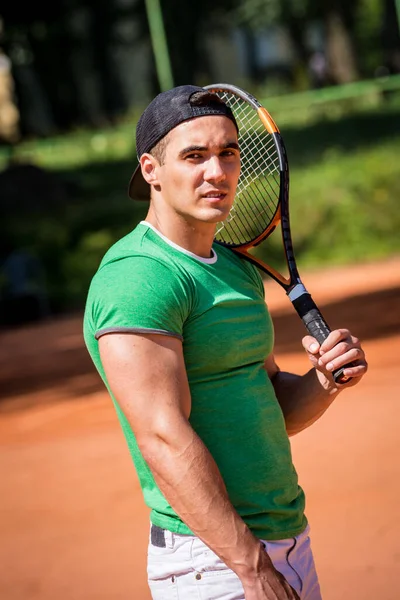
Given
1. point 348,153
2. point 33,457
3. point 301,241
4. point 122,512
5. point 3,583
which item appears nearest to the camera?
point 3,583

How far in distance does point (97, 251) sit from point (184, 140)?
54.4ft

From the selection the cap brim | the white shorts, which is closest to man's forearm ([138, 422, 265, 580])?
the white shorts

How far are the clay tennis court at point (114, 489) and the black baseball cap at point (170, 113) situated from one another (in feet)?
10.2

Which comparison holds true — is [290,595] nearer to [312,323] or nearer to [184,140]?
[312,323]

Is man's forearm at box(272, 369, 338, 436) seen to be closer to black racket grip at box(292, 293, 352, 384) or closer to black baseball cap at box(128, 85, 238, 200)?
black racket grip at box(292, 293, 352, 384)

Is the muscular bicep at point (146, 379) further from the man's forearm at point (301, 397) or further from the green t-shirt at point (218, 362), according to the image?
the man's forearm at point (301, 397)

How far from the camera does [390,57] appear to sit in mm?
22578

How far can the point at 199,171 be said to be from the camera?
2.80 m

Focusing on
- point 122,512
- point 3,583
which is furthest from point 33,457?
point 3,583

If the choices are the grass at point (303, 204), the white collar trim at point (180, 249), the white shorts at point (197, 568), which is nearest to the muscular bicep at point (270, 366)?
the white collar trim at point (180, 249)

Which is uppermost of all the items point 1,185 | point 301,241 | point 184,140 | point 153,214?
point 184,140

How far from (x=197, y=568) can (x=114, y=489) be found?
480 centimetres

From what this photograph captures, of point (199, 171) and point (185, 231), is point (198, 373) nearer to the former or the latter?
point (185, 231)

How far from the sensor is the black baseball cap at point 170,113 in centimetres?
281
